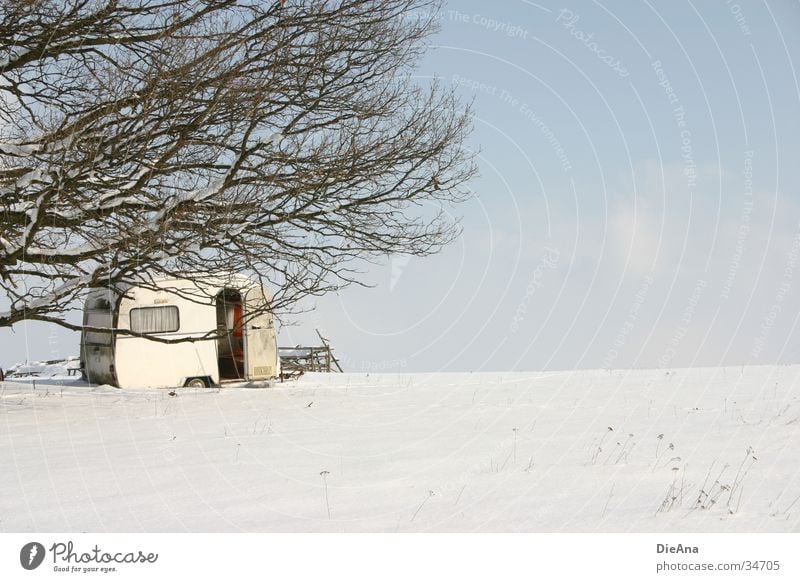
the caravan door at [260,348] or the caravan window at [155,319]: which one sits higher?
the caravan window at [155,319]

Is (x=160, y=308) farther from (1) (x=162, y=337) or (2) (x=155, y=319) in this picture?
(1) (x=162, y=337)

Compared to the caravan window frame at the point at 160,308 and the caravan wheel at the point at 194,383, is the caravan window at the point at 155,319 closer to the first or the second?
the caravan window frame at the point at 160,308

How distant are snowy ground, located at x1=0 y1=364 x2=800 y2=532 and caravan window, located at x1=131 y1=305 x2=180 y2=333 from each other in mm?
3631

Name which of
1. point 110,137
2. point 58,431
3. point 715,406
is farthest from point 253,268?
point 715,406

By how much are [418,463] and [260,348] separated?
37.7 ft

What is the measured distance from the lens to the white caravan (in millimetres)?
16438

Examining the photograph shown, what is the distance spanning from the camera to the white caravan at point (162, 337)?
16.4 m
